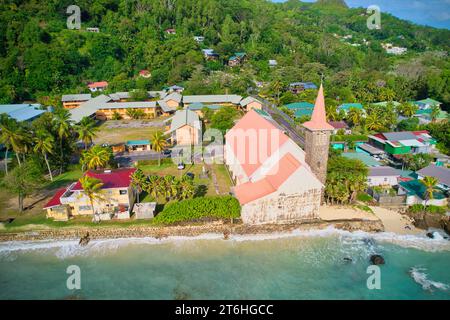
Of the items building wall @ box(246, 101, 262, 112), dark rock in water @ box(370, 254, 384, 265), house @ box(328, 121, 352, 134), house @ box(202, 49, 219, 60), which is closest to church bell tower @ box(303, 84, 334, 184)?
dark rock in water @ box(370, 254, 384, 265)

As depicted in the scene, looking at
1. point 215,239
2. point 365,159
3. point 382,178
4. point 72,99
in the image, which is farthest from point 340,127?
point 72,99

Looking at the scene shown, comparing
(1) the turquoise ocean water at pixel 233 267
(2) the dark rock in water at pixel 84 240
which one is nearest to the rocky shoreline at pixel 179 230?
(2) the dark rock in water at pixel 84 240

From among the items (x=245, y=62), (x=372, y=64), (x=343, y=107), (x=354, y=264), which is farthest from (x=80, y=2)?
(x=354, y=264)

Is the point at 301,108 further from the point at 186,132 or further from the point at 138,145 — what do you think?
the point at 138,145

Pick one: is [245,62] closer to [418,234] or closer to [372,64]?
[372,64]

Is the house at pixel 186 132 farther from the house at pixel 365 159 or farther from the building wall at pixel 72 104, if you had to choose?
the building wall at pixel 72 104

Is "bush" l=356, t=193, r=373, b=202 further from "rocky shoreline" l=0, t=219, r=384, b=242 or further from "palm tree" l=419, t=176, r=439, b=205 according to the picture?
"palm tree" l=419, t=176, r=439, b=205
